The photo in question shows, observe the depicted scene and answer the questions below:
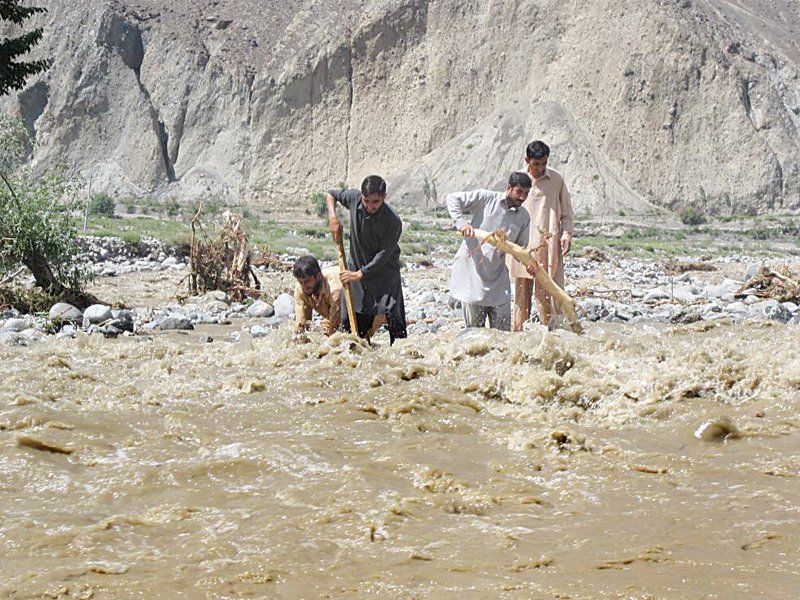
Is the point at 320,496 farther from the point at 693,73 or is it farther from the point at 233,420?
the point at 693,73

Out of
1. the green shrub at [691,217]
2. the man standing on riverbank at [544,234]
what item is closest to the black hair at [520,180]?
the man standing on riverbank at [544,234]

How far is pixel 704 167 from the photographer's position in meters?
50.0

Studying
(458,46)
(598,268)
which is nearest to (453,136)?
(458,46)

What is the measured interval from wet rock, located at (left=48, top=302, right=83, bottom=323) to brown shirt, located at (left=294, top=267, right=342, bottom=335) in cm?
429

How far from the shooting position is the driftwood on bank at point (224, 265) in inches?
529

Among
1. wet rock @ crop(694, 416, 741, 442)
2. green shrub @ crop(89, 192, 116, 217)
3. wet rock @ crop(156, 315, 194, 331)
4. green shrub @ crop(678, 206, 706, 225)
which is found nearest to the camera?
wet rock @ crop(694, 416, 741, 442)

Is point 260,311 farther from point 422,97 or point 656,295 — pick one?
point 422,97

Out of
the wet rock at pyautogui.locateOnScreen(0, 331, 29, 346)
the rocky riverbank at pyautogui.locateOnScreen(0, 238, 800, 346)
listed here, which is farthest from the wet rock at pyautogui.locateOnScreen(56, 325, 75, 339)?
the wet rock at pyautogui.locateOnScreen(0, 331, 29, 346)

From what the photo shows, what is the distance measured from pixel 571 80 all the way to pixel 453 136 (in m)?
7.35

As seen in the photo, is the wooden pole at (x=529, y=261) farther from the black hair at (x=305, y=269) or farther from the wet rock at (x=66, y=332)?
the wet rock at (x=66, y=332)

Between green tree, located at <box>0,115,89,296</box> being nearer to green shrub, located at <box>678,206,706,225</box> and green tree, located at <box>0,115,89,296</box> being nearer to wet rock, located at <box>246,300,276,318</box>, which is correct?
wet rock, located at <box>246,300,276,318</box>

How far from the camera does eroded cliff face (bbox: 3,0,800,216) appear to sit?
1981 inches

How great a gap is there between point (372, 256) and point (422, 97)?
5015 centimetres

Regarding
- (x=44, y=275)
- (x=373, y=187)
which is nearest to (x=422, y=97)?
(x=44, y=275)
